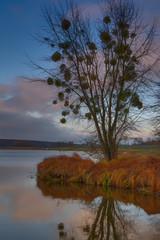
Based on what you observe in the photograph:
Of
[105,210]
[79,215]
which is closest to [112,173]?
[105,210]

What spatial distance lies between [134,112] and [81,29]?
4.28m

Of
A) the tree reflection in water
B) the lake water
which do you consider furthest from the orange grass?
the lake water

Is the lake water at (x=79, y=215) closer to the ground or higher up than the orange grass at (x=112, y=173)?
closer to the ground

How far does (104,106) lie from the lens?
37.3ft

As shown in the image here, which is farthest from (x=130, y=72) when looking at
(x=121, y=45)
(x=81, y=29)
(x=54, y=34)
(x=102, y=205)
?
(x=102, y=205)

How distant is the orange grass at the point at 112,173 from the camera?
25.3 ft

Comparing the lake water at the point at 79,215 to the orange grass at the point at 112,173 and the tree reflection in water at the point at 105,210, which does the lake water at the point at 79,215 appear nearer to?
the tree reflection in water at the point at 105,210

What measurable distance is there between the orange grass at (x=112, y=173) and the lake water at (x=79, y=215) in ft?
1.99

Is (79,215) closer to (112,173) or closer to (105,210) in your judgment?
(105,210)

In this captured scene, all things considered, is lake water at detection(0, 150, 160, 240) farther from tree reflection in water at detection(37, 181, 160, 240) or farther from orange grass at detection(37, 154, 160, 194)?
orange grass at detection(37, 154, 160, 194)

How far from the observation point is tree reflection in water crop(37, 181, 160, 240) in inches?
154

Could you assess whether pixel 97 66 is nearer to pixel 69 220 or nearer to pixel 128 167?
pixel 128 167

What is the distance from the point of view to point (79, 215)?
503cm

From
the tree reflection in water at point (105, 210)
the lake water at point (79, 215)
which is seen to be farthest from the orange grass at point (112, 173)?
the lake water at point (79, 215)
